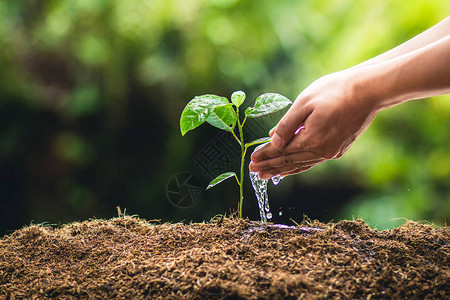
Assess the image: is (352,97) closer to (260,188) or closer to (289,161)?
(289,161)

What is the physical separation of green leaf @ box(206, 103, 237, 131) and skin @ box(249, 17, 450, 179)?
0.47ft

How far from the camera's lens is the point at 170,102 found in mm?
1660

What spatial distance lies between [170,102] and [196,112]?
0.77 m

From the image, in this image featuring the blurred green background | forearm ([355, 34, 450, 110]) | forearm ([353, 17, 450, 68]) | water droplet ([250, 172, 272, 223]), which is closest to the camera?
forearm ([355, 34, 450, 110])

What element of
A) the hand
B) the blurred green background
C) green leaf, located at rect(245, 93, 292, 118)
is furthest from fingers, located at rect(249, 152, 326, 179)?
the blurred green background

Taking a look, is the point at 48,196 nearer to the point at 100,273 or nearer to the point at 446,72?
the point at 100,273

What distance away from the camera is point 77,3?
1.70 meters

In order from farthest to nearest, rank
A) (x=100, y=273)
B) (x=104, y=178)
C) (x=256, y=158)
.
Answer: (x=104, y=178), (x=256, y=158), (x=100, y=273)

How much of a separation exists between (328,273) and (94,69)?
1.47m

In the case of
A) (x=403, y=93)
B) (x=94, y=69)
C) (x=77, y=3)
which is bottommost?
(x=403, y=93)

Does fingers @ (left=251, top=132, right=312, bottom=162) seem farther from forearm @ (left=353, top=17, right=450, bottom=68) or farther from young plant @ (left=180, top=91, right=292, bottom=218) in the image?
forearm @ (left=353, top=17, right=450, bottom=68)

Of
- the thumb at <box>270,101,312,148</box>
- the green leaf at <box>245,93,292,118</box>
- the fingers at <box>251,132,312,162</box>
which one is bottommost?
the fingers at <box>251,132,312,162</box>

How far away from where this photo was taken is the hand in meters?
0.73

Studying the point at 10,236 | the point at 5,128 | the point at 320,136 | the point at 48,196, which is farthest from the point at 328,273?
the point at 5,128
